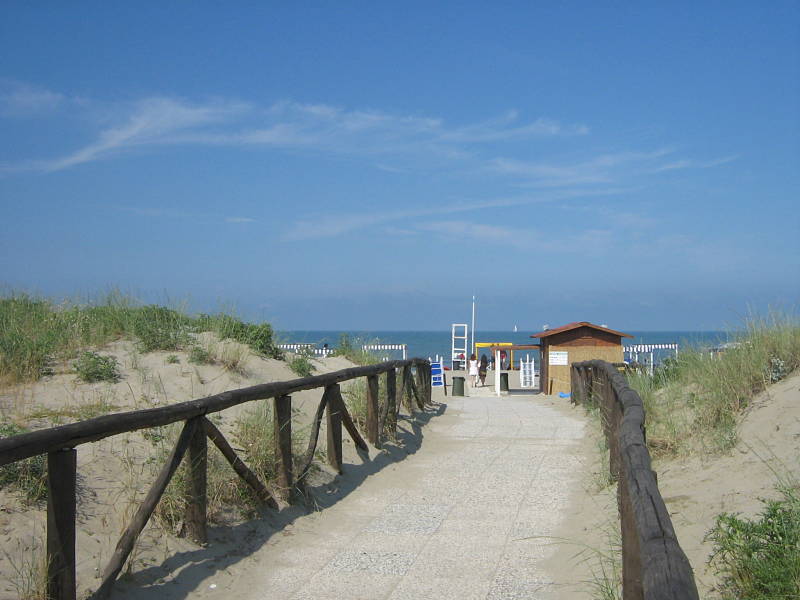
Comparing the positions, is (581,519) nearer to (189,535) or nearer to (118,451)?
(189,535)

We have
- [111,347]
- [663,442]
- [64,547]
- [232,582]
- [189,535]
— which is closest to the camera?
[64,547]

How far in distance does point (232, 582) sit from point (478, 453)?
19.3ft

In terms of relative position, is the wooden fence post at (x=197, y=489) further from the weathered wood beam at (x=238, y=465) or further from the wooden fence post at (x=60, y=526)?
the wooden fence post at (x=60, y=526)

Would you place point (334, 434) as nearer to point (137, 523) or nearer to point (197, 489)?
point (197, 489)

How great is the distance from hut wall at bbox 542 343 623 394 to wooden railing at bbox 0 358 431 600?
17.1m

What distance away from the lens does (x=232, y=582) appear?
5.46 m

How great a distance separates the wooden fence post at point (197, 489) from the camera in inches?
229

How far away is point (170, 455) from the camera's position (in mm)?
5395

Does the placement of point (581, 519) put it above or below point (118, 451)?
below

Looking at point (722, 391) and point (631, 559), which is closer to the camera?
point (631, 559)

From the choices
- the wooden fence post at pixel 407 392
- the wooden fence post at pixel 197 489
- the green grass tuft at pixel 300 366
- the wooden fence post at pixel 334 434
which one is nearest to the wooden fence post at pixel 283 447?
the wooden fence post at pixel 334 434

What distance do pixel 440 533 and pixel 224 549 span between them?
1.91 m

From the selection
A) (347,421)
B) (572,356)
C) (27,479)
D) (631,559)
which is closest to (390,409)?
(347,421)

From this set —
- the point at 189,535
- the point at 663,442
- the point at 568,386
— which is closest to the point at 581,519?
the point at 663,442
